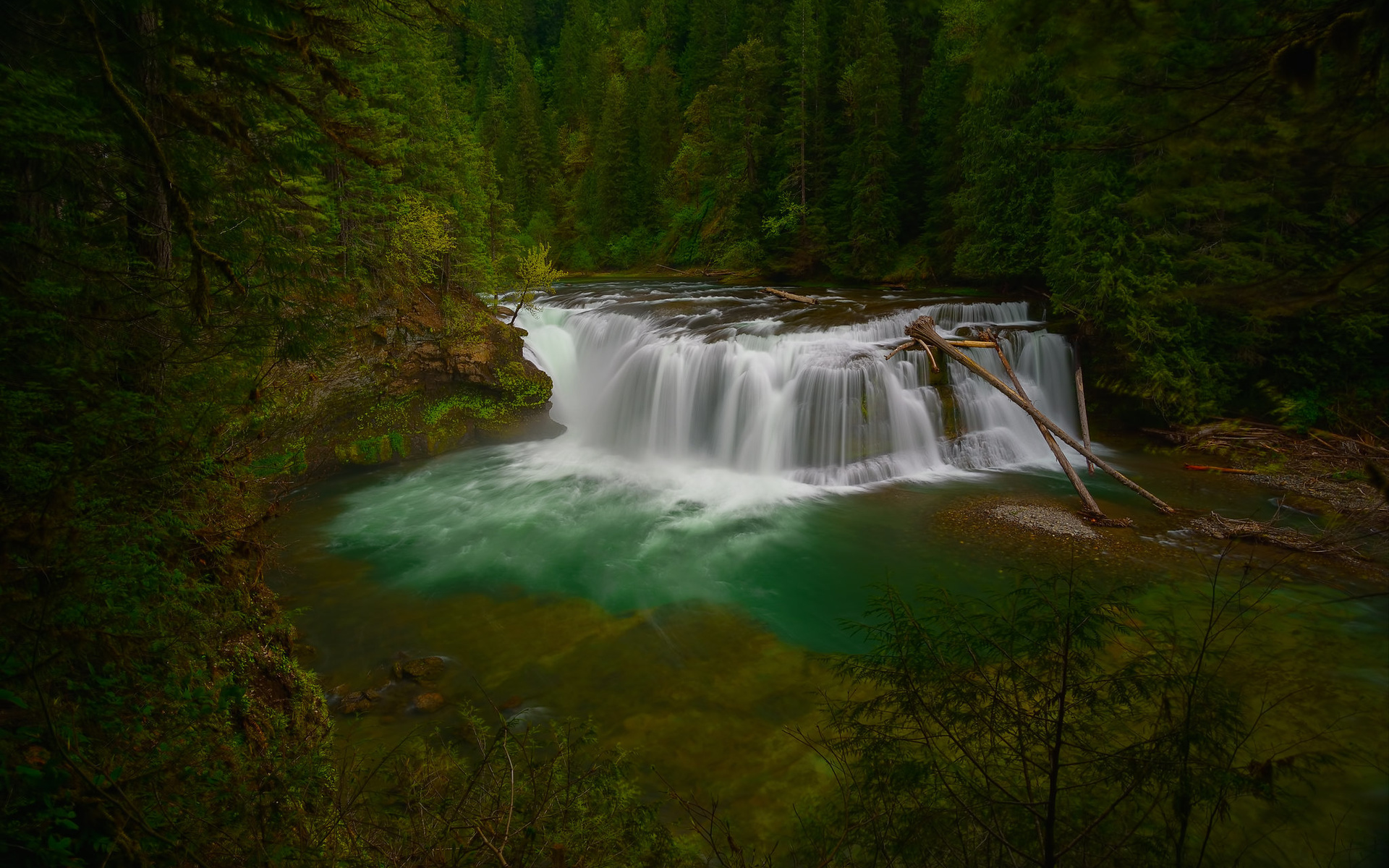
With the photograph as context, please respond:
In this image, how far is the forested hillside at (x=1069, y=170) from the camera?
11.0 feet

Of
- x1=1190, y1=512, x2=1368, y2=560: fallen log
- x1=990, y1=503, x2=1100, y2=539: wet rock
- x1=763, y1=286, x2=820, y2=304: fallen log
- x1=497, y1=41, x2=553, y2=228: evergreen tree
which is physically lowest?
x1=990, y1=503, x2=1100, y2=539: wet rock

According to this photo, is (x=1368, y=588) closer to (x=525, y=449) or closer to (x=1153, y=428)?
(x=1153, y=428)

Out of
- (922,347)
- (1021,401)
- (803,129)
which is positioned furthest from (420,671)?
(803,129)

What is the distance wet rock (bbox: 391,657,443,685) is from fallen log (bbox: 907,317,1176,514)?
10.0 meters

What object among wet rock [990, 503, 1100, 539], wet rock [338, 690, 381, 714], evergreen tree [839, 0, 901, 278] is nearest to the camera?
wet rock [338, 690, 381, 714]

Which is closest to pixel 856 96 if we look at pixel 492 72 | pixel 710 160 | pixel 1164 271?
pixel 710 160

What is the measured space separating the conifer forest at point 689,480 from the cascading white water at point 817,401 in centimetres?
11

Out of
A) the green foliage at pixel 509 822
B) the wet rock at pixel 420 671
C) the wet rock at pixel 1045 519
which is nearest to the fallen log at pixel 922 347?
the wet rock at pixel 1045 519

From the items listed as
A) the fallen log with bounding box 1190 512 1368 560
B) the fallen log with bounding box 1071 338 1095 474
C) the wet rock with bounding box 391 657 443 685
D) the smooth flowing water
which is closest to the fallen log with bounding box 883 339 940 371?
the smooth flowing water

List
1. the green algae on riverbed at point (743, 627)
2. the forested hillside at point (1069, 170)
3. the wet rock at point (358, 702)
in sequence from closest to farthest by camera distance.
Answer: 1. the forested hillside at point (1069, 170)
2. the green algae on riverbed at point (743, 627)
3. the wet rock at point (358, 702)

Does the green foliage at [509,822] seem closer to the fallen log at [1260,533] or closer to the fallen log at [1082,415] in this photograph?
the fallen log at [1260,533]

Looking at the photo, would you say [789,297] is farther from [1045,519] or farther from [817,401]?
[1045,519]

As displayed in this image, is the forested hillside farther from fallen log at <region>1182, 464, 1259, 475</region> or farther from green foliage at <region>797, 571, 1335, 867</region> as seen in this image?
green foliage at <region>797, 571, 1335, 867</region>

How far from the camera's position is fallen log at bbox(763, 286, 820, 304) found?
20.4 m
